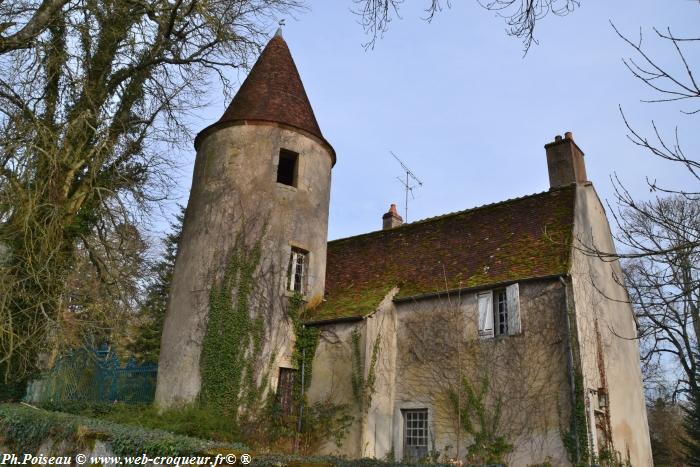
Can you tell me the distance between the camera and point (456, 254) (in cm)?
1562

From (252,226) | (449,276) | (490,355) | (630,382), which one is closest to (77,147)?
(252,226)

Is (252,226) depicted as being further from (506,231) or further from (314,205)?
(506,231)

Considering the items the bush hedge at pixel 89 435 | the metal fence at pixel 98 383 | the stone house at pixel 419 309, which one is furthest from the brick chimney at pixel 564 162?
the metal fence at pixel 98 383

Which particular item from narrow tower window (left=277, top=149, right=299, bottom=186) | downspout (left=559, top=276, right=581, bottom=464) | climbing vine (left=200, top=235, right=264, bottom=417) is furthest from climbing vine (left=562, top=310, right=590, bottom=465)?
narrow tower window (left=277, top=149, right=299, bottom=186)

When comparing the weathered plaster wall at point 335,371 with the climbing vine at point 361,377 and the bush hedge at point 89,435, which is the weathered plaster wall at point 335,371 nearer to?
the climbing vine at point 361,377

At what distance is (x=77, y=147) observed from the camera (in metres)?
11.9

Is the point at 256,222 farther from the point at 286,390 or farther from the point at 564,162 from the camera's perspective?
the point at 564,162

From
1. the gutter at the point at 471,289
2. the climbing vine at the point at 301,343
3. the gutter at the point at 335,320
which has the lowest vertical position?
the climbing vine at the point at 301,343

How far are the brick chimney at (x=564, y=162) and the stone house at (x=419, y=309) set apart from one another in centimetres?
4

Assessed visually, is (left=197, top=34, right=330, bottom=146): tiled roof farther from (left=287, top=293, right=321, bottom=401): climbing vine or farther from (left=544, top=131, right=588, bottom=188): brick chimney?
(left=544, top=131, right=588, bottom=188): brick chimney

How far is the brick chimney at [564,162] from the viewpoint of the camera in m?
15.8

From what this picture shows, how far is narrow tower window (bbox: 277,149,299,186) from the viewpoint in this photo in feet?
53.0

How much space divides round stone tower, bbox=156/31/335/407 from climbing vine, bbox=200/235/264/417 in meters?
0.14

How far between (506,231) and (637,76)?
35.6 ft
